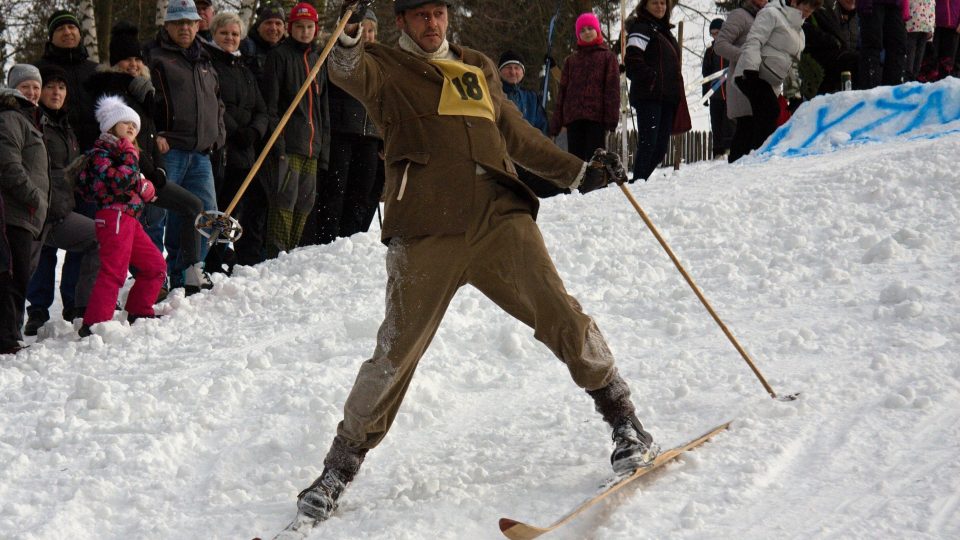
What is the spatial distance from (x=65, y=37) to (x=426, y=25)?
4.62 metres

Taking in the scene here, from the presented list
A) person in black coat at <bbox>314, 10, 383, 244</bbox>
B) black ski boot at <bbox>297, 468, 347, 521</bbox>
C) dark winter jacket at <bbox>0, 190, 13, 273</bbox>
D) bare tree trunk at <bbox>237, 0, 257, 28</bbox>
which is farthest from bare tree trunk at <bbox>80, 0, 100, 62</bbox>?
black ski boot at <bbox>297, 468, 347, 521</bbox>

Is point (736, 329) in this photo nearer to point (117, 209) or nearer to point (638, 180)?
point (117, 209)

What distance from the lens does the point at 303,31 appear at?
8.30 m

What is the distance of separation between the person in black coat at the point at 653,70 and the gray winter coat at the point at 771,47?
0.65m

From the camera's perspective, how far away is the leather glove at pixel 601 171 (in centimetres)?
430

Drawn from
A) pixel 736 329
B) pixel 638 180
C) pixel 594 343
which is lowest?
pixel 638 180

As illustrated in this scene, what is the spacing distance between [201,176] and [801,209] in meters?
4.42

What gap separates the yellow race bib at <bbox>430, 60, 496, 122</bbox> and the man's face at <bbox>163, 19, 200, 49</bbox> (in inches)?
169

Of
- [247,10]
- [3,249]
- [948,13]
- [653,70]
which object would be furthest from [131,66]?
[948,13]

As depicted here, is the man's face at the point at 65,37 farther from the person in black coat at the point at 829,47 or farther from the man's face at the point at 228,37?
the person in black coat at the point at 829,47

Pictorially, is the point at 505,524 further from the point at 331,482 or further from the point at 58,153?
the point at 58,153

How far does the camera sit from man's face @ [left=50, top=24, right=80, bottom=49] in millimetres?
7590

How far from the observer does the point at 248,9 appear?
13008mm

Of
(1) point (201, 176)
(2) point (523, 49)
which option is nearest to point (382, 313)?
(1) point (201, 176)
